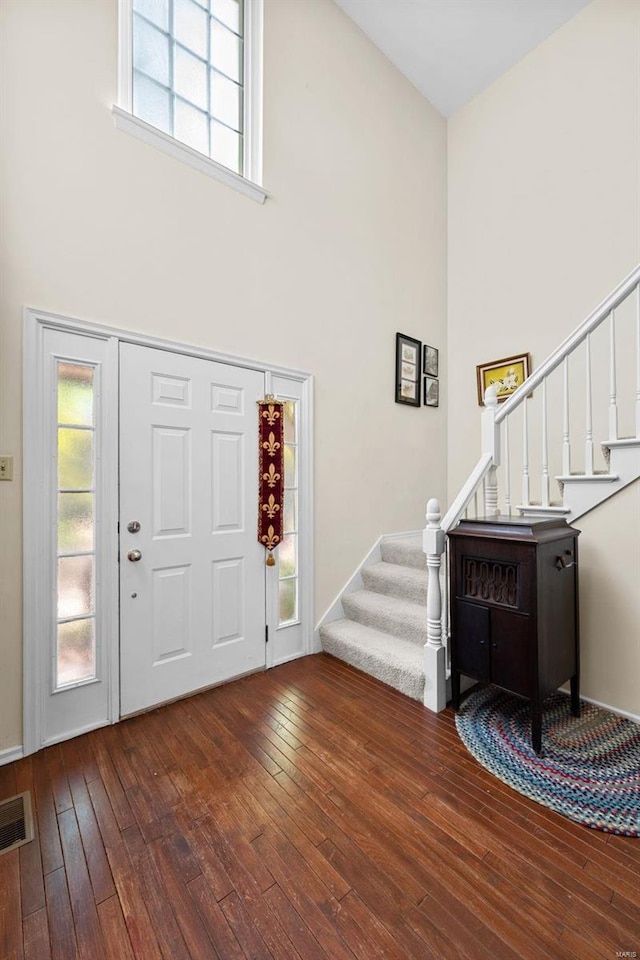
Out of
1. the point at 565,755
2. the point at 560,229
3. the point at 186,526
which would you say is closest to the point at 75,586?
the point at 186,526

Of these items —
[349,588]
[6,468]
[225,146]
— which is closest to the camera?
[6,468]

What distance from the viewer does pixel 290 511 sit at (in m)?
2.99

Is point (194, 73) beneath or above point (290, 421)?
above

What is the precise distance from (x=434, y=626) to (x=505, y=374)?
2.49 m

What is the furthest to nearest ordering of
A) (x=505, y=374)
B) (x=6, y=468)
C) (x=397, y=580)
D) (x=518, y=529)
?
(x=505, y=374) < (x=397, y=580) < (x=518, y=529) < (x=6, y=468)

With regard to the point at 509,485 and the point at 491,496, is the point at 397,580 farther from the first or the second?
the point at 509,485

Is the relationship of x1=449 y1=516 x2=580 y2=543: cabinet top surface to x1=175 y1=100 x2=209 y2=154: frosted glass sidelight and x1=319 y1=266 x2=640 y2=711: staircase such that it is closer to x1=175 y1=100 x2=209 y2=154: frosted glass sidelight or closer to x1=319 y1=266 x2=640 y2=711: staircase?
x1=319 y1=266 x2=640 y2=711: staircase

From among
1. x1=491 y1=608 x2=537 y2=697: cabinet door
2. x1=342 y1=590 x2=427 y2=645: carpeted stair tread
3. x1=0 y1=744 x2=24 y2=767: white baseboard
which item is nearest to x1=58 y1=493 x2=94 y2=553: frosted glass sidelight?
x1=0 y1=744 x2=24 y2=767: white baseboard

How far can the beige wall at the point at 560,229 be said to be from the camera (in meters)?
2.32

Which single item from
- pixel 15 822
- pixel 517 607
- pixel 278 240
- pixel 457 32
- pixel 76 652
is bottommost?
pixel 15 822

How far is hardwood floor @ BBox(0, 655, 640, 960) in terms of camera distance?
1165 millimetres

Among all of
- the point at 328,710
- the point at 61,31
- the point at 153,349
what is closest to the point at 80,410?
the point at 153,349

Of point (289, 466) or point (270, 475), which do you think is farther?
point (289, 466)

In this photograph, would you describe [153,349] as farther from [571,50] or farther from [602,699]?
[571,50]
